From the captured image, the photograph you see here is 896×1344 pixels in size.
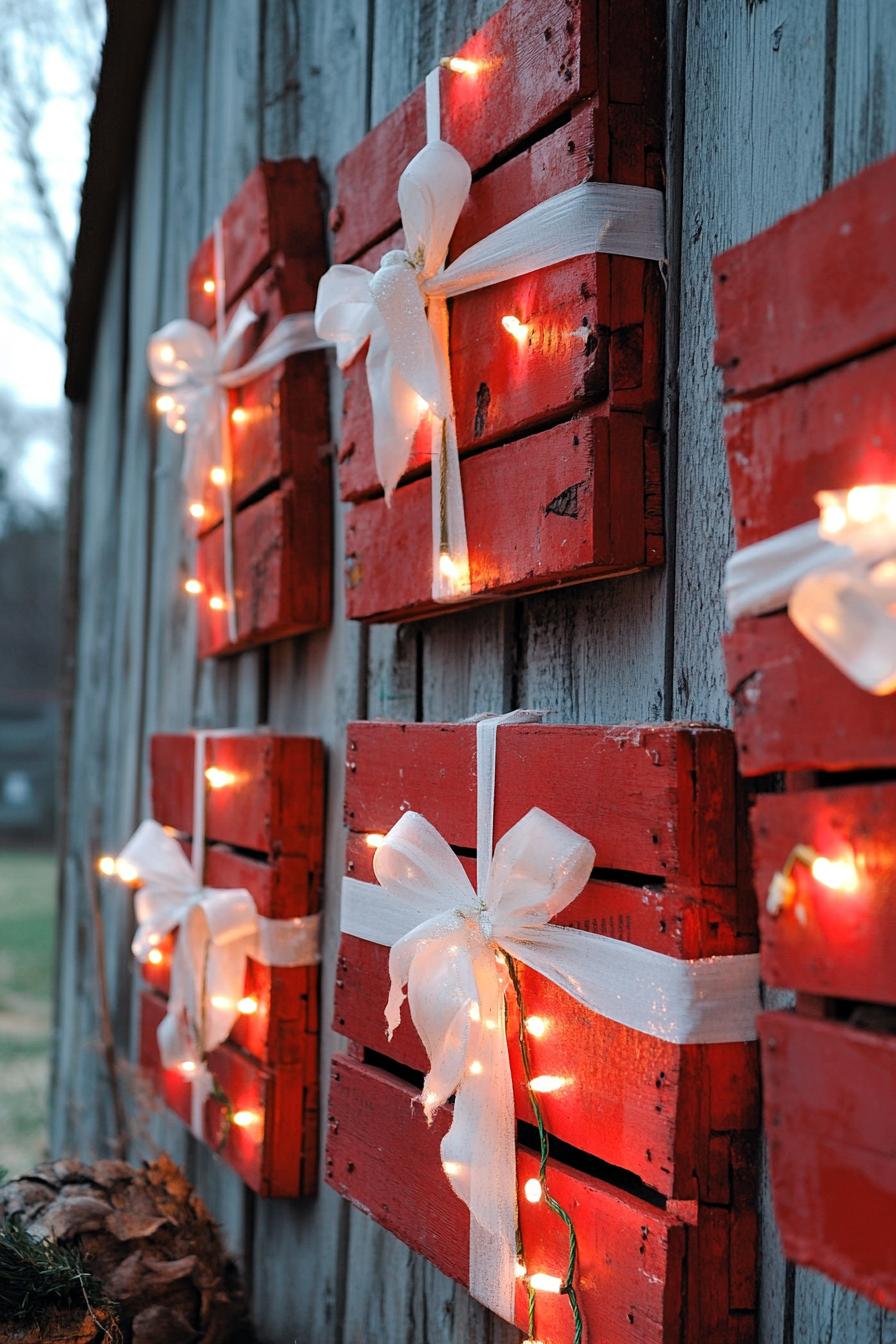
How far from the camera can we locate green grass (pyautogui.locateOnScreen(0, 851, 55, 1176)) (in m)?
4.19

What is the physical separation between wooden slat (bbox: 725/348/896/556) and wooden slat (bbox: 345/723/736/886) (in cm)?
20

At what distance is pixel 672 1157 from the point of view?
3.31 feet

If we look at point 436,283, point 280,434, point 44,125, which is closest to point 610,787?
point 436,283

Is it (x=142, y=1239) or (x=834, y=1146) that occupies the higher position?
(x=834, y=1146)

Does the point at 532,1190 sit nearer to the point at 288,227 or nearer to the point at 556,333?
the point at 556,333

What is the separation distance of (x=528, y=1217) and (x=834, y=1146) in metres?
0.44

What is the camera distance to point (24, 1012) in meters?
5.69

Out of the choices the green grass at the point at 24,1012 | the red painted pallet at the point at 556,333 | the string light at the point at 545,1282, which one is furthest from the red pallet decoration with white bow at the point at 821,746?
the green grass at the point at 24,1012

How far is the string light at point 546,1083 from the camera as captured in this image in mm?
1165

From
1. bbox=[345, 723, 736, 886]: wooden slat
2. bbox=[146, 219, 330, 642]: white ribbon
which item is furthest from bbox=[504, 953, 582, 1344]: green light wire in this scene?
bbox=[146, 219, 330, 642]: white ribbon

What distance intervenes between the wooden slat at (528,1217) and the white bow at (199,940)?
29 centimetres

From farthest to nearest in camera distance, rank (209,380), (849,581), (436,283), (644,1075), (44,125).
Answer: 1. (44,125)
2. (209,380)
3. (436,283)
4. (644,1075)
5. (849,581)

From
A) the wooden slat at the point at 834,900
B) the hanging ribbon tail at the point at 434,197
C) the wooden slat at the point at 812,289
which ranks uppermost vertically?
the hanging ribbon tail at the point at 434,197

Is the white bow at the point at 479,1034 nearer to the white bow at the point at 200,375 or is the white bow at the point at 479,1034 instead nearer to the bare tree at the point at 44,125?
the white bow at the point at 200,375
